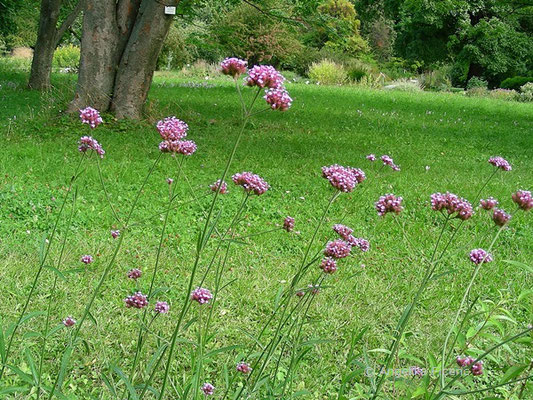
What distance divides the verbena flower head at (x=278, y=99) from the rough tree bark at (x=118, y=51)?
7060 millimetres

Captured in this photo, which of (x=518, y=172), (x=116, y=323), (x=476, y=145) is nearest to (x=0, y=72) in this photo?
(x=476, y=145)

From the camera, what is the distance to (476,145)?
360 inches

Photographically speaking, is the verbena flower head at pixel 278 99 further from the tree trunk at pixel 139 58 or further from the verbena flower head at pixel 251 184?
the tree trunk at pixel 139 58

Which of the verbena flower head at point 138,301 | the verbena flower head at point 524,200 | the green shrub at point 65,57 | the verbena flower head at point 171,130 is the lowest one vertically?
the green shrub at point 65,57

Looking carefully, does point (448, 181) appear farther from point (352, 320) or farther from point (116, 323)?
point (116, 323)

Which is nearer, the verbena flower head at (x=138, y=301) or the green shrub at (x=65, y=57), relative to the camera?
the verbena flower head at (x=138, y=301)

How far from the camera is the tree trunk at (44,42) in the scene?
12914 mm

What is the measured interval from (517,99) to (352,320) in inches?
787

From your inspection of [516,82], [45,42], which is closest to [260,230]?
[45,42]

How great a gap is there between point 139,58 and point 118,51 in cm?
40

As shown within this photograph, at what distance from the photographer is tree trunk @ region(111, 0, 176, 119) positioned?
798 cm

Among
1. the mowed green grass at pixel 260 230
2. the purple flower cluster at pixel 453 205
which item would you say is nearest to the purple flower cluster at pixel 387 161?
the mowed green grass at pixel 260 230

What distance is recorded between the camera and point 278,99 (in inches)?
57.1

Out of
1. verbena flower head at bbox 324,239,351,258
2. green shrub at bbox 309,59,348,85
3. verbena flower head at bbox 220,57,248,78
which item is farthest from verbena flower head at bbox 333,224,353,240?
green shrub at bbox 309,59,348,85
